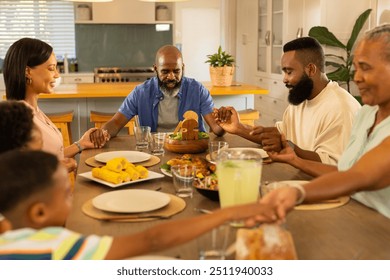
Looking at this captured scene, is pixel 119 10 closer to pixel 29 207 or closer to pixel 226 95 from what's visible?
pixel 226 95

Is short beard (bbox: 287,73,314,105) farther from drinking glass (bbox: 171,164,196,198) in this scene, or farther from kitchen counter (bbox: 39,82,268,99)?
kitchen counter (bbox: 39,82,268,99)

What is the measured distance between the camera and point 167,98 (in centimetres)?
347

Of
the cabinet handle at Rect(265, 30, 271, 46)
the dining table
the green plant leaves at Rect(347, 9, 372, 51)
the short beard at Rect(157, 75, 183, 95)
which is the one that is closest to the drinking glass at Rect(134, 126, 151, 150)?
the dining table

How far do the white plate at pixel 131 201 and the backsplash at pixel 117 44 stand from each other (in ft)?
20.0

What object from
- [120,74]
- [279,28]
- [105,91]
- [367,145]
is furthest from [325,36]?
[367,145]

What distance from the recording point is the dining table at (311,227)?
4.04 feet

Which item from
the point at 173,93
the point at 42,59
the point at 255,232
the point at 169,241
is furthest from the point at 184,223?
the point at 173,93

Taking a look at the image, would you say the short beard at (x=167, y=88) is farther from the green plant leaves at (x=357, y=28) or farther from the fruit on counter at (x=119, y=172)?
the green plant leaves at (x=357, y=28)

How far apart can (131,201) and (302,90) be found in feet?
4.69

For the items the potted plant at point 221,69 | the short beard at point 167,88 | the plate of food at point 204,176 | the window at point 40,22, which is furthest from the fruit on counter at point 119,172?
the window at point 40,22

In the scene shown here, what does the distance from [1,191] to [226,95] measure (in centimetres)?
373

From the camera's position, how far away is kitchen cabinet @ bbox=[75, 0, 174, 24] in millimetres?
7270

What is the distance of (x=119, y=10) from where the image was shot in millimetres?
7316

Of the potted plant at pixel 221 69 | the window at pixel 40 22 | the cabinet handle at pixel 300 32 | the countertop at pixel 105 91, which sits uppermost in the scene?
the window at pixel 40 22
